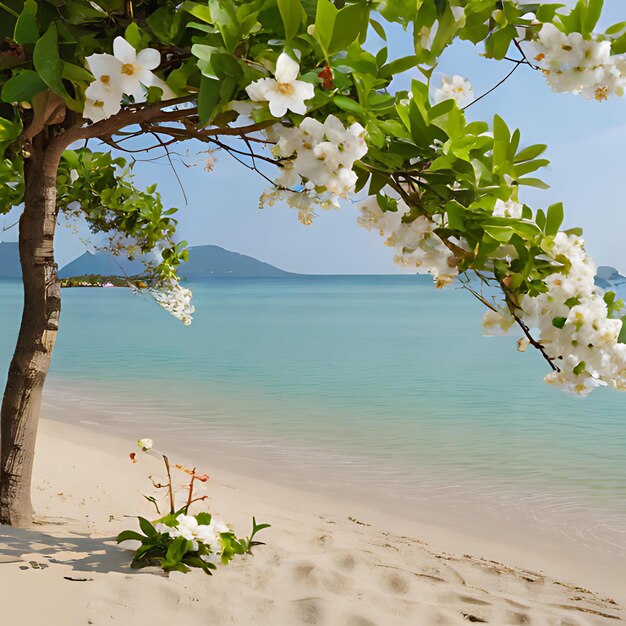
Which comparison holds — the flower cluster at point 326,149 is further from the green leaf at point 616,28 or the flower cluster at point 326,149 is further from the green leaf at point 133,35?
the green leaf at point 616,28

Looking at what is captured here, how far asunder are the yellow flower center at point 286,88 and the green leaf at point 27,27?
1.78 feet

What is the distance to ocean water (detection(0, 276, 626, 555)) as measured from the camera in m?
5.17

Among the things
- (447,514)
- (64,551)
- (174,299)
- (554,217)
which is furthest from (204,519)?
(447,514)

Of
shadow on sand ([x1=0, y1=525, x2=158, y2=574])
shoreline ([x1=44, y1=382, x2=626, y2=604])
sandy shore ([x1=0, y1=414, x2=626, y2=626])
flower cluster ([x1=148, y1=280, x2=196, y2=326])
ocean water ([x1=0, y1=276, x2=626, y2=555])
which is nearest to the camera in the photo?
sandy shore ([x1=0, y1=414, x2=626, y2=626])

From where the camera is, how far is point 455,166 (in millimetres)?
1493

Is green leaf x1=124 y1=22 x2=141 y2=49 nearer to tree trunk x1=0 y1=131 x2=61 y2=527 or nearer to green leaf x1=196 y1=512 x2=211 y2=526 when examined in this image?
tree trunk x1=0 y1=131 x2=61 y2=527

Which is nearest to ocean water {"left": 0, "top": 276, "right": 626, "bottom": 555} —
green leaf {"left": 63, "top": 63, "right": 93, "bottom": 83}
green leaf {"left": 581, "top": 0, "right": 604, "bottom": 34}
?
green leaf {"left": 581, "top": 0, "right": 604, "bottom": 34}

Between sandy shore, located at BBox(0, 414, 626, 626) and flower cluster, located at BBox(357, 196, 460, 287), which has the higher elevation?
flower cluster, located at BBox(357, 196, 460, 287)

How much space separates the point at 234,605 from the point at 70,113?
1.77m

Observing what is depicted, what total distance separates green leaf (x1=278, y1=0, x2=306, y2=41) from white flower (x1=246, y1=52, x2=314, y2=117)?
0.06 metres

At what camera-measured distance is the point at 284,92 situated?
Answer: 1.32 meters

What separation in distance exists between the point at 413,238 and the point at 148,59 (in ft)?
2.25

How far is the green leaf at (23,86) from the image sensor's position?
4.67 ft

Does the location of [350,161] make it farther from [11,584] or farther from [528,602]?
[528,602]
